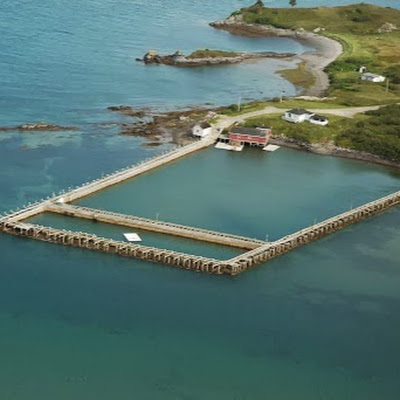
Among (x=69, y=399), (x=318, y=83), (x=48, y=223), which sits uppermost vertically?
(x=318, y=83)

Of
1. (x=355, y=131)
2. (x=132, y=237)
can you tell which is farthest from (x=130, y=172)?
(x=355, y=131)

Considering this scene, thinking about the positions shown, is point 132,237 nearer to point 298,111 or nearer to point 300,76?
point 298,111

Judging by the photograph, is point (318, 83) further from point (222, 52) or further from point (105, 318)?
point (105, 318)

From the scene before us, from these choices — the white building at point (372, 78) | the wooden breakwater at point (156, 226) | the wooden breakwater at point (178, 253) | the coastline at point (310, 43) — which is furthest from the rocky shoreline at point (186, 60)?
the wooden breakwater at point (178, 253)

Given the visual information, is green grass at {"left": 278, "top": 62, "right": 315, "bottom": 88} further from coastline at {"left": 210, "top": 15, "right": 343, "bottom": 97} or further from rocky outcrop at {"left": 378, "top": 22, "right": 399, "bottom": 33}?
rocky outcrop at {"left": 378, "top": 22, "right": 399, "bottom": 33}

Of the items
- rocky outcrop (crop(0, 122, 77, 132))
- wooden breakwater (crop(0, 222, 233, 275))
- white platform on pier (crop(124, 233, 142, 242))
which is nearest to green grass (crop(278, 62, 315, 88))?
rocky outcrop (crop(0, 122, 77, 132))

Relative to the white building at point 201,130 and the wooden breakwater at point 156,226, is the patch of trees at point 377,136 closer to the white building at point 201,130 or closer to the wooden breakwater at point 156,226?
the white building at point 201,130

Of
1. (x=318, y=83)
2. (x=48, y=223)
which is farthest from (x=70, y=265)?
(x=318, y=83)
